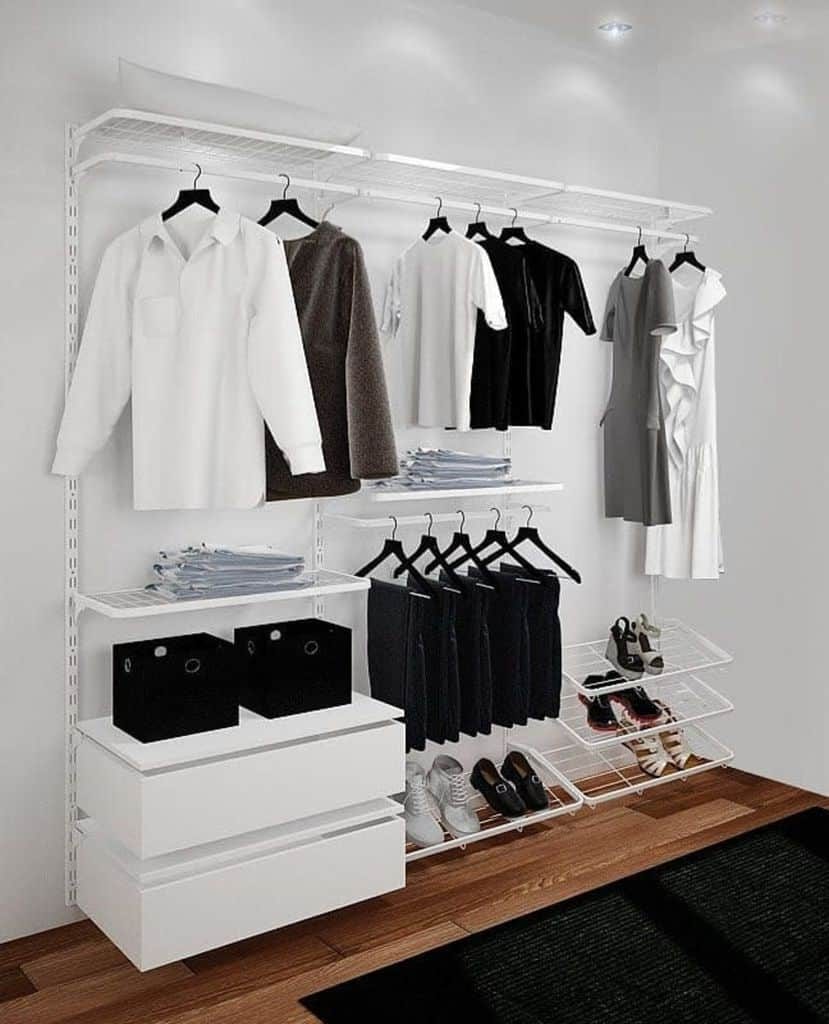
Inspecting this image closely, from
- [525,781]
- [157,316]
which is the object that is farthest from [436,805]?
[157,316]

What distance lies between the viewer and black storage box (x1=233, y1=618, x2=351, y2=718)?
2861 millimetres

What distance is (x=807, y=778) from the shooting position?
389cm

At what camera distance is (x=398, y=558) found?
337 cm

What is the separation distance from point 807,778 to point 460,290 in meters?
2.07

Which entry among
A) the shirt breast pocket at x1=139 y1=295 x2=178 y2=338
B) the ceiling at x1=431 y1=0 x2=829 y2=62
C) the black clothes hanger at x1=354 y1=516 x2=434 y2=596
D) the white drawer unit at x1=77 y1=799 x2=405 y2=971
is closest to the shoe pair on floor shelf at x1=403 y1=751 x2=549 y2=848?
the white drawer unit at x1=77 y1=799 x2=405 y2=971

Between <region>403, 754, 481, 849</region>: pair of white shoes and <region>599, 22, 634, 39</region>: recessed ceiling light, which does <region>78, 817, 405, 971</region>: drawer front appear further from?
<region>599, 22, 634, 39</region>: recessed ceiling light

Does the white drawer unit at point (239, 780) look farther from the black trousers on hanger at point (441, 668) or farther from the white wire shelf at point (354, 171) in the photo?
the white wire shelf at point (354, 171)

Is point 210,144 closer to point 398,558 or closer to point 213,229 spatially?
point 213,229

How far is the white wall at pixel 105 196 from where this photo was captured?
2.76m

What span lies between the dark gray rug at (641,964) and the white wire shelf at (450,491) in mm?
1157

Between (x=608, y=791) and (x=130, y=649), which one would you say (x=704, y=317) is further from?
(x=130, y=649)

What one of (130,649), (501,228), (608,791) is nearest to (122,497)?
(130,649)

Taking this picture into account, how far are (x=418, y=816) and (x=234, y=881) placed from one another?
755 millimetres

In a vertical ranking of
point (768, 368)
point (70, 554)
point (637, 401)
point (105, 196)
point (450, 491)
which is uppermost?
point (105, 196)
